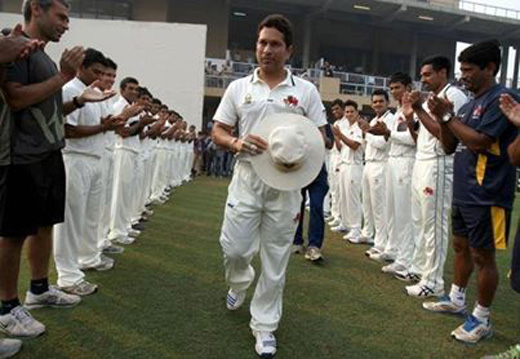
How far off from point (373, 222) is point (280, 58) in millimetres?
5150

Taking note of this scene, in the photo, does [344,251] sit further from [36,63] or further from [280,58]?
[36,63]

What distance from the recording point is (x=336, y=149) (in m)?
10.4

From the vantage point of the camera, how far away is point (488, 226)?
4254 mm

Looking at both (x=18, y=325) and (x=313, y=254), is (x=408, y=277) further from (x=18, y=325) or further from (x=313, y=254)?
(x=18, y=325)

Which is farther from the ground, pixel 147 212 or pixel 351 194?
pixel 351 194

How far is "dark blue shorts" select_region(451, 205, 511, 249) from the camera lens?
4.21m

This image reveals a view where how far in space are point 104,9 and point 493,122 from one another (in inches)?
1283

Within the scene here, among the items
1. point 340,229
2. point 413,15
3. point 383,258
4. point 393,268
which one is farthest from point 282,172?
point 413,15

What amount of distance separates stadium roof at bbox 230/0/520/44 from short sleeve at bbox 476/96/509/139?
3068 cm

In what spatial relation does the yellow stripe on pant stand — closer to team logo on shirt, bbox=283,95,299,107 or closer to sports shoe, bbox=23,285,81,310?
team logo on shirt, bbox=283,95,299,107

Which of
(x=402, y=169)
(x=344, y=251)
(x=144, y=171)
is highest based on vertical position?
(x=402, y=169)

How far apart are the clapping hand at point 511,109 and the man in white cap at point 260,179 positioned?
4.21 ft

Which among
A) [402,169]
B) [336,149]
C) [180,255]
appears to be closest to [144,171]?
[180,255]

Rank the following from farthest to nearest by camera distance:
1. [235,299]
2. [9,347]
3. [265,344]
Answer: [235,299] → [265,344] → [9,347]
